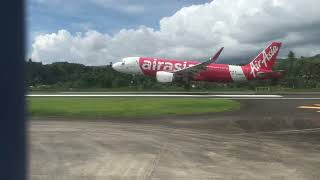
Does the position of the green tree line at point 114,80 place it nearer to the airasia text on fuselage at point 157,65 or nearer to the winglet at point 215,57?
the airasia text on fuselage at point 157,65

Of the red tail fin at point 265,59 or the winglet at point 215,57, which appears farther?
the red tail fin at point 265,59

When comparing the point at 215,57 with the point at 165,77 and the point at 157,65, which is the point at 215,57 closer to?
the point at 165,77

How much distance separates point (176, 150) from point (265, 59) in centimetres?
5612

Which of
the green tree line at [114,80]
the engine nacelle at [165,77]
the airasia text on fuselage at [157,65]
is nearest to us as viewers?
the engine nacelle at [165,77]

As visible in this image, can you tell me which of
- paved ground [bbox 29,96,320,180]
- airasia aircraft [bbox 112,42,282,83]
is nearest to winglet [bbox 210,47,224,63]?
airasia aircraft [bbox 112,42,282,83]

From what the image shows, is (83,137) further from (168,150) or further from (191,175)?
(191,175)

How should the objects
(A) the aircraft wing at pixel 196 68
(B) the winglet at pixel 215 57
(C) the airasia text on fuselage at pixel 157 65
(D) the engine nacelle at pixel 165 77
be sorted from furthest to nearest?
(C) the airasia text on fuselage at pixel 157 65
(A) the aircraft wing at pixel 196 68
(B) the winglet at pixel 215 57
(D) the engine nacelle at pixel 165 77

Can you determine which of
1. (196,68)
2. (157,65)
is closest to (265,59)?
(196,68)

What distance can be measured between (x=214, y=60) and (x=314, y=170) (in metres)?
50.1

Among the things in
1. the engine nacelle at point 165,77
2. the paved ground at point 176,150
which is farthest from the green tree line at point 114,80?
the paved ground at point 176,150

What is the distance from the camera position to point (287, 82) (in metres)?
82.9

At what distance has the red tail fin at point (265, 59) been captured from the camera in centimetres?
6706

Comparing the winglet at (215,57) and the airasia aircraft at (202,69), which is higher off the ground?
the winglet at (215,57)

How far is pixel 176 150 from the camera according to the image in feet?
43.7
